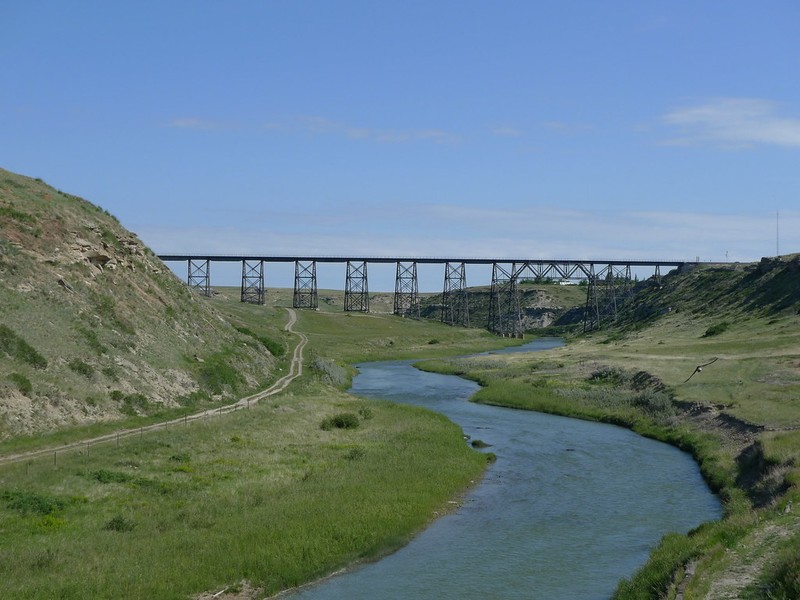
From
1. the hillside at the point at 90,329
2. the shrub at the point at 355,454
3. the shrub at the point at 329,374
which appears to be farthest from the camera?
the shrub at the point at 329,374

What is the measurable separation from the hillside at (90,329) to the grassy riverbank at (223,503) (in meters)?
4.08

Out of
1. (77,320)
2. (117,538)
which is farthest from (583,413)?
(117,538)

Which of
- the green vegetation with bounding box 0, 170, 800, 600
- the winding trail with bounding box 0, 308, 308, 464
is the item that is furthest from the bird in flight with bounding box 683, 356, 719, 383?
the winding trail with bounding box 0, 308, 308, 464

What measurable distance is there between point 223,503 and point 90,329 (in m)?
21.2

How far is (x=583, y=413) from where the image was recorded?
4600cm

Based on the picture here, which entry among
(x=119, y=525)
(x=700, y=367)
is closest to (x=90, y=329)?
(x=119, y=525)

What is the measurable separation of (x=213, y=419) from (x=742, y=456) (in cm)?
2218

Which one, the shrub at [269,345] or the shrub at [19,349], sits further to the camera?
the shrub at [269,345]

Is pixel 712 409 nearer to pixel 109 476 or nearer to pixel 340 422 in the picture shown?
pixel 340 422

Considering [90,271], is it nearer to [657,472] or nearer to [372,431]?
[372,431]

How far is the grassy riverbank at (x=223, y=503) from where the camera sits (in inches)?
699

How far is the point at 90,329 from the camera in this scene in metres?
41.0

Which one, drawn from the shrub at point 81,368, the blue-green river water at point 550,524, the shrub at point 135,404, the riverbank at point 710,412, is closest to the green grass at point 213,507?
the blue-green river water at point 550,524

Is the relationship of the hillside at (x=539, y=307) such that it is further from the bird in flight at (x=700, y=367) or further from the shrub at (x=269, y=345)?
the bird in flight at (x=700, y=367)
